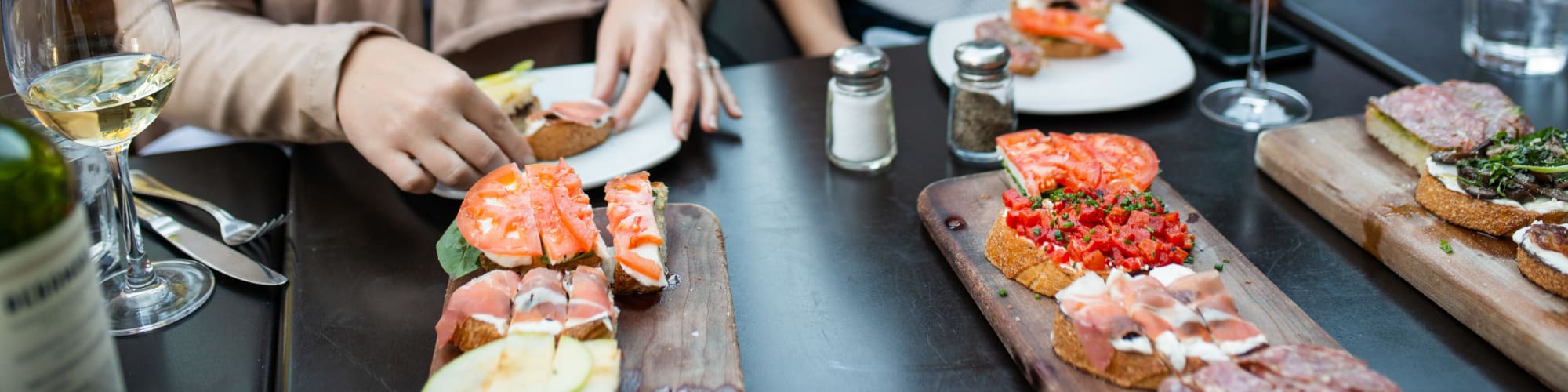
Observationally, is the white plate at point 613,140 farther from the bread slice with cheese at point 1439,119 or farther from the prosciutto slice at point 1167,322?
the bread slice with cheese at point 1439,119

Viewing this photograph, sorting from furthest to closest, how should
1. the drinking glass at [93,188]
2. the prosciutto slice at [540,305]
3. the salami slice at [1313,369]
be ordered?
the drinking glass at [93,188]
the prosciutto slice at [540,305]
the salami slice at [1313,369]

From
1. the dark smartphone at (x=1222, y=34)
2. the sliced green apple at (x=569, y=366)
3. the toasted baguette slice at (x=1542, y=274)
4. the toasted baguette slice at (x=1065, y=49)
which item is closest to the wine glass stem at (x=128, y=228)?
the sliced green apple at (x=569, y=366)

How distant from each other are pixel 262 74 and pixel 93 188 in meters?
0.38

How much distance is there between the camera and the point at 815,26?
10.3 feet

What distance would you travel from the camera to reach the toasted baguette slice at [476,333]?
133 cm

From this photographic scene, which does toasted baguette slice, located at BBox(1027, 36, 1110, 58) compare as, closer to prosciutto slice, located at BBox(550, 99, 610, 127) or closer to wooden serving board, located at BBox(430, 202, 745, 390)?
prosciutto slice, located at BBox(550, 99, 610, 127)

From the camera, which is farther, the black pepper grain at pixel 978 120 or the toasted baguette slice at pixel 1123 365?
the black pepper grain at pixel 978 120

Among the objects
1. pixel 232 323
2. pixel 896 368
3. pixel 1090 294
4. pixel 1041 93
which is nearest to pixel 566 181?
pixel 232 323

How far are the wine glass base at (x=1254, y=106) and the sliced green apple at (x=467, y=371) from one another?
5.33 ft

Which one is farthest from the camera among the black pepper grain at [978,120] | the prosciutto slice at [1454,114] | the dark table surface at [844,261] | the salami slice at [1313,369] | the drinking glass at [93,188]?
the black pepper grain at [978,120]

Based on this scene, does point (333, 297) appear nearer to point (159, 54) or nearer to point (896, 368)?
point (159, 54)

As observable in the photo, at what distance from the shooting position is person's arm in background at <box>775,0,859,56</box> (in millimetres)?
3098

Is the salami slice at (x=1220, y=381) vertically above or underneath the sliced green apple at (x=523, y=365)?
underneath

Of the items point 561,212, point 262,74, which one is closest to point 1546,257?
point 561,212
